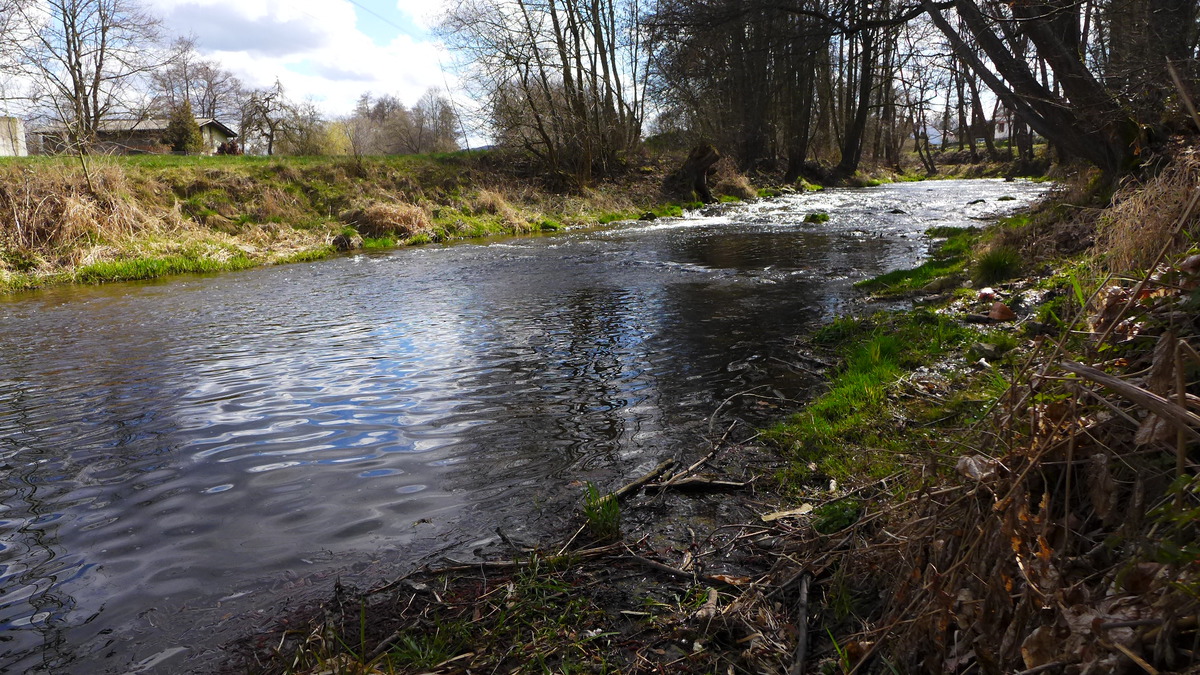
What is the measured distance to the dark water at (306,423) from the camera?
129 inches

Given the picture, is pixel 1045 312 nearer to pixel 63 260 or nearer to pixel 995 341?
pixel 995 341

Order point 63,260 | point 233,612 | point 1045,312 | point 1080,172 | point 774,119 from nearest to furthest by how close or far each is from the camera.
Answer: point 233,612 → point 1045,312 → point 1080,172 → point 63,260 → point 774,119

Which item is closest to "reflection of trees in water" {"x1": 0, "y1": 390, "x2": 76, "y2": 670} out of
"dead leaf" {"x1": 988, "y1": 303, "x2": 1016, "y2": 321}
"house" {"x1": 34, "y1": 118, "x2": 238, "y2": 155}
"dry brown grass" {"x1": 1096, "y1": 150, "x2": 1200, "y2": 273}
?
"dry brown grass" {"x1": 1096, "y1": 150, "x2": 1200, "y2": 273}

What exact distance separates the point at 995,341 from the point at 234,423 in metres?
5.84

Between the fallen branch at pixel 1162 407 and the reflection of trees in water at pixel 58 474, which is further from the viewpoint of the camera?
the reflection of trees in water at pixel 58 474

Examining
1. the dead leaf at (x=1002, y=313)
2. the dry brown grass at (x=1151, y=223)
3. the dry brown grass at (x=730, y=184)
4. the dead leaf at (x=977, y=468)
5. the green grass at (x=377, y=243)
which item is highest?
the dry brown grass at (x=730, y=184)

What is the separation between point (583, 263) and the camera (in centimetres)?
1467

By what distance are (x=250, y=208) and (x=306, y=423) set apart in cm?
1753

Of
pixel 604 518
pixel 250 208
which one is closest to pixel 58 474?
pixel 604 518

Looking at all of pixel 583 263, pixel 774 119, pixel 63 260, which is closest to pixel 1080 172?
pixel 583 263

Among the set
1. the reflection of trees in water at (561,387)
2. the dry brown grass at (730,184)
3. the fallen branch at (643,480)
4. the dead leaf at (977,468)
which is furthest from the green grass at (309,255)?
the dead leaf at (977,468)

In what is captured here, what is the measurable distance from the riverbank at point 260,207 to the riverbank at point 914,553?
14738mm

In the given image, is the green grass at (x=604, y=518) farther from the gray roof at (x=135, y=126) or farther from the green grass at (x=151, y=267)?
the gray roof at (x=135, y=126)

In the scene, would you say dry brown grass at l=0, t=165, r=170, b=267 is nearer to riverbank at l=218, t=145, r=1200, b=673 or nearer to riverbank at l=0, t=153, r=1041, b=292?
riverbank at l=0, t=153, r=1041, b=292
